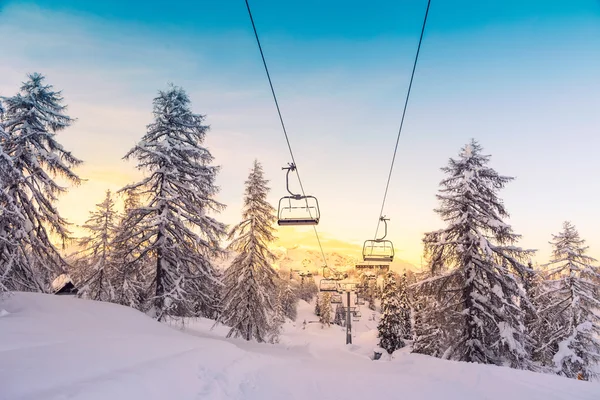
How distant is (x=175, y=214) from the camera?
16.5 m

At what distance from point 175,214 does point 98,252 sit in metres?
17.5

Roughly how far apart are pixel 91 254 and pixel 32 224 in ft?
47.7

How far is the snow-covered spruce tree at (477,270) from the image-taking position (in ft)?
52.0

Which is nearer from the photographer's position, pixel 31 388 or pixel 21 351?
pixel 31 388

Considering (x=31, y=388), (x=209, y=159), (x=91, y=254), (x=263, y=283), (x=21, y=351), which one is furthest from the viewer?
(x=91, y=254)

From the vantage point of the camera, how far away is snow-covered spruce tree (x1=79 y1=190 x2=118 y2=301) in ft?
84.3

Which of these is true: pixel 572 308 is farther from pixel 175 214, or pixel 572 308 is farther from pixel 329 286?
pixel 175 214

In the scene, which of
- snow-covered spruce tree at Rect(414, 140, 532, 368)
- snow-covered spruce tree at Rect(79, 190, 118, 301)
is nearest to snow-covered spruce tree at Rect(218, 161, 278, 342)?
snow-covered spruce tree at Rect(79, 190, 118, 301)

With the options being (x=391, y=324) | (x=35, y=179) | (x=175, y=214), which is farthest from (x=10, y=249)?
(x=391, y=324)

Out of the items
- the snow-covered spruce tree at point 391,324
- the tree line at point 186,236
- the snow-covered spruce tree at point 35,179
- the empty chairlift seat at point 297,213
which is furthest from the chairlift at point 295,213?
the snow-covered spruce tree at point 391,324

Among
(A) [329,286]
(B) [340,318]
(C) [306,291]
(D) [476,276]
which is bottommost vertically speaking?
(B) [340,318]

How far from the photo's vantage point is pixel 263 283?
75.7 feet

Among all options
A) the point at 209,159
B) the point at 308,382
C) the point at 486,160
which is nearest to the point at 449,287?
the point at 486,160

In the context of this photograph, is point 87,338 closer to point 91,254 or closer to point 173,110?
point 173,110
